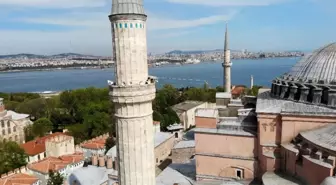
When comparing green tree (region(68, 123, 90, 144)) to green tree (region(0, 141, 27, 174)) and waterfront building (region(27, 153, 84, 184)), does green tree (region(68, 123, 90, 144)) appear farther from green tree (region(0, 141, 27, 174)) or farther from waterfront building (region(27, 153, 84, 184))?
waterfront building (region(27, 153, 84, 184))

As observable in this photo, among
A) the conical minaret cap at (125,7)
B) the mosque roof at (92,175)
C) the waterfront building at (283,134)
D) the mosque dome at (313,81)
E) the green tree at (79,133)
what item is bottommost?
the green tree at (79,133)

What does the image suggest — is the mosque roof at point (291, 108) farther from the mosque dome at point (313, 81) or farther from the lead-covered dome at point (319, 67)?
the lead-covered dome at point (319, 67)

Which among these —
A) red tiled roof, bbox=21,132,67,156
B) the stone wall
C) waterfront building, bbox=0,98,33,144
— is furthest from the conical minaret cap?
waterfront building, bbox=0,98,33,144

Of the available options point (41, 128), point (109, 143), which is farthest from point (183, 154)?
point (41, 128)

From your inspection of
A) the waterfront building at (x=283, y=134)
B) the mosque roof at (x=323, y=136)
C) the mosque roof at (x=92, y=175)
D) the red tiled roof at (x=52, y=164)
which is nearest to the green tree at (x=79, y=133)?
the red tiled roof at (x=52, y=164)

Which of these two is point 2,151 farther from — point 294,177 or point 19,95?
→ point 19,95

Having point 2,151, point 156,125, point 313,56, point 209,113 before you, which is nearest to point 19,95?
point 2,151

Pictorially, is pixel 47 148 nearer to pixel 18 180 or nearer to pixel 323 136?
pixel 18 180

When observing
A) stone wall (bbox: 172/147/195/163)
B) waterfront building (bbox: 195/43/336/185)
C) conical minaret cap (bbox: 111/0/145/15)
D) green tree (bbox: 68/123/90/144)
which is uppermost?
conical minaret cap (bbox: 111/0/145/15)
